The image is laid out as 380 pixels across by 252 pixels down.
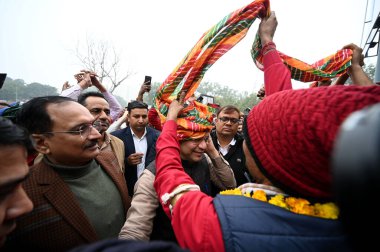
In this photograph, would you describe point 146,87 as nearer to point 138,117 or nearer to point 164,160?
point 138,117

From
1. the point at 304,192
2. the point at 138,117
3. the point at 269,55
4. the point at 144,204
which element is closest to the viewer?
the point at 304,192

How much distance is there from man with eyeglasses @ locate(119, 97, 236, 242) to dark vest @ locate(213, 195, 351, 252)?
697 millimetres

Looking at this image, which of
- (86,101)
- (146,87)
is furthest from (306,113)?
(146,87)

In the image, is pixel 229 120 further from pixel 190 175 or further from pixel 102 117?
pixel 102 117

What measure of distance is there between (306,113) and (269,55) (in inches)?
44.5

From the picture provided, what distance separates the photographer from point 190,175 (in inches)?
91.6

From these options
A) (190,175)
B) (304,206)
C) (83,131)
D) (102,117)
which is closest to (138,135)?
(102,117)

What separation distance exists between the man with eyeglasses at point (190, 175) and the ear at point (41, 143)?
30.7 inches

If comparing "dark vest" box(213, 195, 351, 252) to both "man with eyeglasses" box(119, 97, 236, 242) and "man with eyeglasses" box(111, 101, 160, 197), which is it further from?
"man with eyeglasses" box(111, 101, 160, 197)

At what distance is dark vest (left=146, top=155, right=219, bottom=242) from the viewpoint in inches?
73.6

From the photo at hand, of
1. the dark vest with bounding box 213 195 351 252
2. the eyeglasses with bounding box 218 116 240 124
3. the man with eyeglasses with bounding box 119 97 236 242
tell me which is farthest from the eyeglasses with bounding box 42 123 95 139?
the eyeglasses with bounding box 218 116 240 124

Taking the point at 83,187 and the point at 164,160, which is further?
the point at 83,187

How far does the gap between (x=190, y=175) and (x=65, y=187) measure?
116 cm

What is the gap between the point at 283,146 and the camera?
101 centimetres
